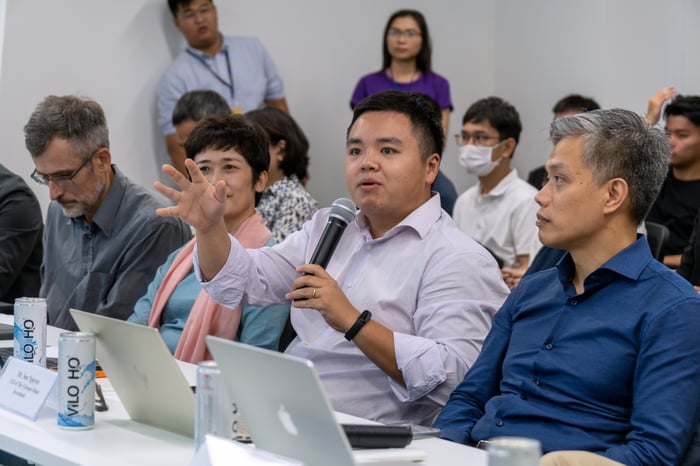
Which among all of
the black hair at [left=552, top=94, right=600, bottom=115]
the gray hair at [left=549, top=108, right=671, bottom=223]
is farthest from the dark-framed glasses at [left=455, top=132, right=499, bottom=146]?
the gray hair at [left=549, top=108, right=671, bottom=223]

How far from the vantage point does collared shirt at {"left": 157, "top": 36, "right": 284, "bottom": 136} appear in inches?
214

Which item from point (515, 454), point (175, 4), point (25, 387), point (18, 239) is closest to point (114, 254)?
point (18, 239)

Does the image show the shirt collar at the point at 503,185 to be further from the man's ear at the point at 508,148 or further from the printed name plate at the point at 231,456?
the printed name plate at the point at 231,456

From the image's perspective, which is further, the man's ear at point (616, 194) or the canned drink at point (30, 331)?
the canned drink at point (30, 331)

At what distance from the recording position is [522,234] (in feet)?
15.7

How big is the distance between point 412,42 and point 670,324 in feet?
14.1

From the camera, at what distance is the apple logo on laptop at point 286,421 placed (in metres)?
1.29

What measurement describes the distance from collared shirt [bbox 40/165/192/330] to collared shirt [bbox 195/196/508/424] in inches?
27.5

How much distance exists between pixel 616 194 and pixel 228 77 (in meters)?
3.91

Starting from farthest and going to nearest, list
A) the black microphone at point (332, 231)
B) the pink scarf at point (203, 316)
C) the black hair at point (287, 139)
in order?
the black hair at point (287, 139)
the pink scarf at point (203, 316)
the black microphone at point (332, 231)

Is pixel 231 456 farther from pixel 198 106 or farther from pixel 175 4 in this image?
pixel 175 4

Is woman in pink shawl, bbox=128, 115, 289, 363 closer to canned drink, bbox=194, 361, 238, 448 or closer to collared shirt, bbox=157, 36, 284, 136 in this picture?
canned drink, bbox=194, 361, 238, 448

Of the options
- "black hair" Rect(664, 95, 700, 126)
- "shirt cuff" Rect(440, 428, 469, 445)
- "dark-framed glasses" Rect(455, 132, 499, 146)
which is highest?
"black hair" Rect(664, 95, 700, 126)

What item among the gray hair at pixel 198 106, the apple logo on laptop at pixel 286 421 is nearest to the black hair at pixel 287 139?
the gray hair at pixel 198 106
